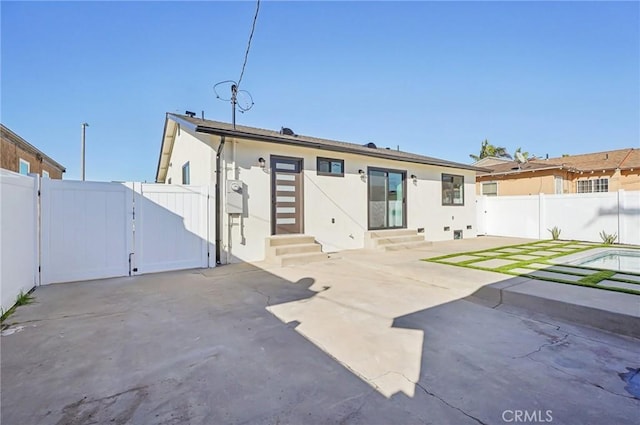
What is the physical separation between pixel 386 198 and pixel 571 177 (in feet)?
49.1

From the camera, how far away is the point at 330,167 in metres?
8.93

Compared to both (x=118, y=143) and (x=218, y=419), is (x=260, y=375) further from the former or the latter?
(x=118, y=143)

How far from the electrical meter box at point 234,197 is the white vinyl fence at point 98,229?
440 mm

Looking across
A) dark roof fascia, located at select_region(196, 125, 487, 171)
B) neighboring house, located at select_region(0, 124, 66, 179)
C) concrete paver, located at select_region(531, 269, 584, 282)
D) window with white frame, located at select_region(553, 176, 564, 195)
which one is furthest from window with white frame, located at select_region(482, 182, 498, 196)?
neighboring house, located at select_region(0, 124, 66, 179)

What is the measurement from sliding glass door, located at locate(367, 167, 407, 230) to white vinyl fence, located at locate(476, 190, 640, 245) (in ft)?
17.7

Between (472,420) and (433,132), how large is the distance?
19648mm

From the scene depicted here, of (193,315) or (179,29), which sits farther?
(179,29)

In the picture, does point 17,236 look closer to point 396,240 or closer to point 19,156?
point 396,240

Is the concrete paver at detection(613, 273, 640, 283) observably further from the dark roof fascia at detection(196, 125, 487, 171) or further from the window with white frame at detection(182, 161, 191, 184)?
the window with white frame at detection(182, 161, 191, 184)

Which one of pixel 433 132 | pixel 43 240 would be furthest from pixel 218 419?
pixel 433 132

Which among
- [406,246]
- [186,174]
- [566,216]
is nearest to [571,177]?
[566,216]

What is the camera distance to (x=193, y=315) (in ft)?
12.2

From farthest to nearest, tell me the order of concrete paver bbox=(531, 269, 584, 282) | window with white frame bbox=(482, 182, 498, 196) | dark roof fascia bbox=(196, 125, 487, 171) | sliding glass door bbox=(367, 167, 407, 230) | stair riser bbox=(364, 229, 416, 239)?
window with white frame bbox=(482, 182, 498, 196) < sliding glass door bbox=(367, 167, 407, 230) < stair riser bbox=(364, 229, 416, 239) < dark roof fascia bbox=(196, 125, 487, 171) < concrete paver bbox=(531, 269, 584, 282)

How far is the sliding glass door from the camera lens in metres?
9.91
